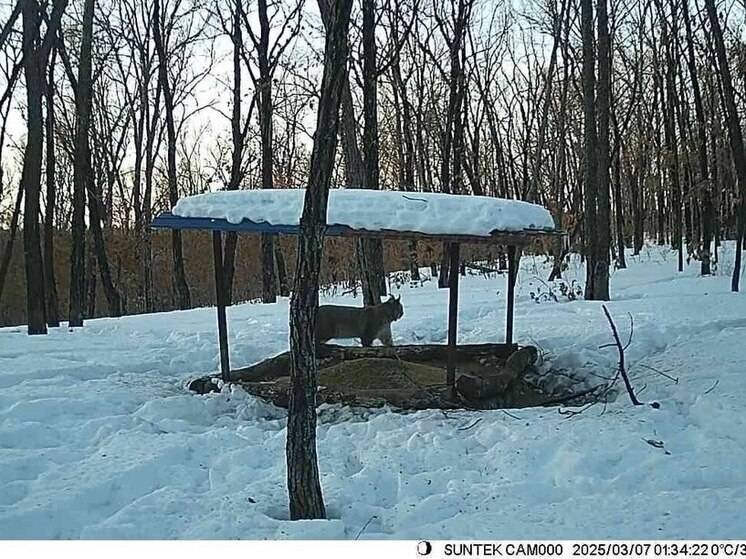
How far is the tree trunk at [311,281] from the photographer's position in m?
3.73

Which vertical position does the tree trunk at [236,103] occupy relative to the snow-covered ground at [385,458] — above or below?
above

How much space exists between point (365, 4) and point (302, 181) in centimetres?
1237

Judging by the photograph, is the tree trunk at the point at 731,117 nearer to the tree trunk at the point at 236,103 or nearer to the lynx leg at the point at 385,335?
the lynx leg at the point at 385,335

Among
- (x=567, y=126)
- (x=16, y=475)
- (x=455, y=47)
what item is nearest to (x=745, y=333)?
(x=16, y=475)

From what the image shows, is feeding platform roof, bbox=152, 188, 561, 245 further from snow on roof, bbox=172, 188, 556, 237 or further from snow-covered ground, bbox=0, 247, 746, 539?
snow-covered ground, bbox=0, 247, 746, 539

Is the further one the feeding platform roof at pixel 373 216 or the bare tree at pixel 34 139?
the bare tree at pixel 34 139

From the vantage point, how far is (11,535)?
3.84 meters

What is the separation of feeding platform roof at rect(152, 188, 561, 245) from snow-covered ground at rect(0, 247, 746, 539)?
1503 millimetres

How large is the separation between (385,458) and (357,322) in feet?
12.8

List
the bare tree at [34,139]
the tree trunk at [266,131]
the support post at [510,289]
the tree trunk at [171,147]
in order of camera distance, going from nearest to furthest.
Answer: the support post at [510,289], the bare tree at [34,139], the tree trunk at [266,131], the tree trunk at [171,147]


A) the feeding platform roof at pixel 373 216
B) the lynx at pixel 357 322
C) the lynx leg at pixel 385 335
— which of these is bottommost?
the lynx leg at pixel 385 335

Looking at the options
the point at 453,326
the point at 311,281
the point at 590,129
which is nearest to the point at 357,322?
the point at 453,326

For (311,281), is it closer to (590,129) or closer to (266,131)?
(590,129)

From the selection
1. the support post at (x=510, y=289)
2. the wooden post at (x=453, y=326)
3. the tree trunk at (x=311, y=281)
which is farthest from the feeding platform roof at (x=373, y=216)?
the tree trunk at (x=311, y=281)
